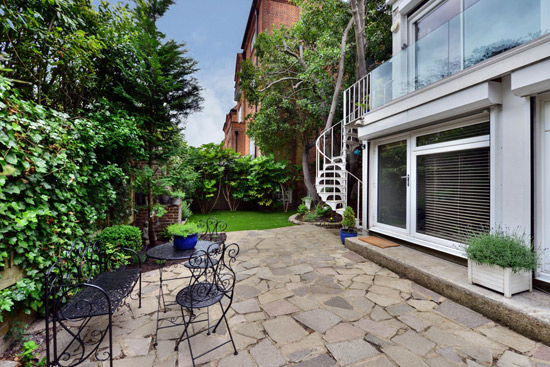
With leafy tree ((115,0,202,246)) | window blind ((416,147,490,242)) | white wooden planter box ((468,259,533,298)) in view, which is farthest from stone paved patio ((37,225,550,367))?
leafy tree ((115,0,202,246))

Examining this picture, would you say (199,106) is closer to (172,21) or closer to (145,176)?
(145,176)

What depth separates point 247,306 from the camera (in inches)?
108

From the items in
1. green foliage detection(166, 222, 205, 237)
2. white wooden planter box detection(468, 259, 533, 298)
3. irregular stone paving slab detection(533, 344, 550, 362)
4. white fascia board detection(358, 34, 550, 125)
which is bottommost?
irregular stone paving slab detection(533, 344, 550, 362)

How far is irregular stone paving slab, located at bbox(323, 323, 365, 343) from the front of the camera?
7.10 feet

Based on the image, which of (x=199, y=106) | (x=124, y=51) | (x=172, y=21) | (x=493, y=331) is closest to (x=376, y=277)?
(x=493, y=331)

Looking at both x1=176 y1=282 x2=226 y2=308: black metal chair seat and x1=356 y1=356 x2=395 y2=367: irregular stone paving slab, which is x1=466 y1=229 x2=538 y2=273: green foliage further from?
x1=176 y1=282 x2=226 y2=308: black metal chair seat

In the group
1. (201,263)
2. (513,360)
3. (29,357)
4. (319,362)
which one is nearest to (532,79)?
(513,360)

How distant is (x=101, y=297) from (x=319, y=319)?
197 centimetres

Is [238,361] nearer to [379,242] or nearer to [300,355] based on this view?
[300,355]

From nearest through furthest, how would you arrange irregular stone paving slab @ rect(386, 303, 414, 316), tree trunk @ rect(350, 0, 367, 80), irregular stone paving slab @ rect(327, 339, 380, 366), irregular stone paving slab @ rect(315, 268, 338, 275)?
1. irregular stone paving slab @ rect(327, 339, 380, 366)
2. irregular stone paving slab @ rect(386, 303, 414, 316)
3. irregular stone paving slab @ rect(315, 268, 338, 275)
4. tree trunk @ rect(350, 0, 367, 80)

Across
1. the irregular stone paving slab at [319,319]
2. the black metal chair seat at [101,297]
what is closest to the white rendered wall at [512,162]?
the irregular stone paving slab at [319,319]

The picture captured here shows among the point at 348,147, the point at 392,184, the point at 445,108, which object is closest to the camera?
the point at 445,108

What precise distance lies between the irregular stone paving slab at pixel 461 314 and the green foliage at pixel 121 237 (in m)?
4.10

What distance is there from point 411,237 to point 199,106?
4746 millimetres
